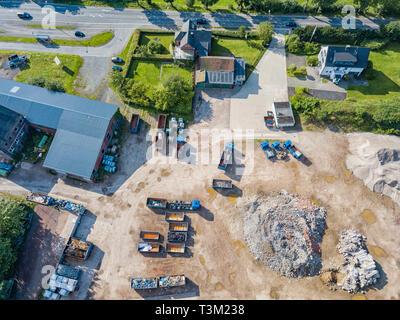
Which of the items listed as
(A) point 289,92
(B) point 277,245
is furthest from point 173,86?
(B) point 277,245

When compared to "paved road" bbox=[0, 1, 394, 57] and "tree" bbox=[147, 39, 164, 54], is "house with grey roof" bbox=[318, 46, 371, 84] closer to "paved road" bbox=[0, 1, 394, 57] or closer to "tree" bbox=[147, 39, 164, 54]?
"paved road" bbox=[0, 1, 394, 57]

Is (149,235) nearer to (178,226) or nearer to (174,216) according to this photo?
(178,226)

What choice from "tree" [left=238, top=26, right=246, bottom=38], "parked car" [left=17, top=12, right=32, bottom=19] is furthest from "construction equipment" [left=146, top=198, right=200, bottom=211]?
"parked car" [left=17, top=12, right=32, bottom=19]

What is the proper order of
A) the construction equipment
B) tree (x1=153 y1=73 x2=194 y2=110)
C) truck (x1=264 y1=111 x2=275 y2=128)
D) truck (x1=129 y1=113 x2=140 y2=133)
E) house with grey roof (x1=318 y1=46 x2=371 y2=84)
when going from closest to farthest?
the construction equipment < truck (x1=129 y1=113 x2=140 y2=133) < tree (x1=153 y1=73 x2=194 y2=110) < truck (x1=264 y1=111 x2=275 y2=128) < house with grey roof (x1=318 y1=46 x2=371 y2=84)

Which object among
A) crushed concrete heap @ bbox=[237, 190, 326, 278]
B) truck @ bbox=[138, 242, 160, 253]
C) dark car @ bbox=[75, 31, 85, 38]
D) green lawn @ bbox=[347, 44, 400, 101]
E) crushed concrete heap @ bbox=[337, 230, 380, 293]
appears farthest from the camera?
dark car @ bbox=[75, 31, 85, 38]

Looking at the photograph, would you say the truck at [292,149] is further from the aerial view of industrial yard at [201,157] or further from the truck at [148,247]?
the truck at [148,247]

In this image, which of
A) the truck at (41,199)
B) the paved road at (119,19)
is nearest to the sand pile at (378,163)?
the paved road at (119,19)

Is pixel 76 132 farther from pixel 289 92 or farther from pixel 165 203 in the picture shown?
pixel 289 92
